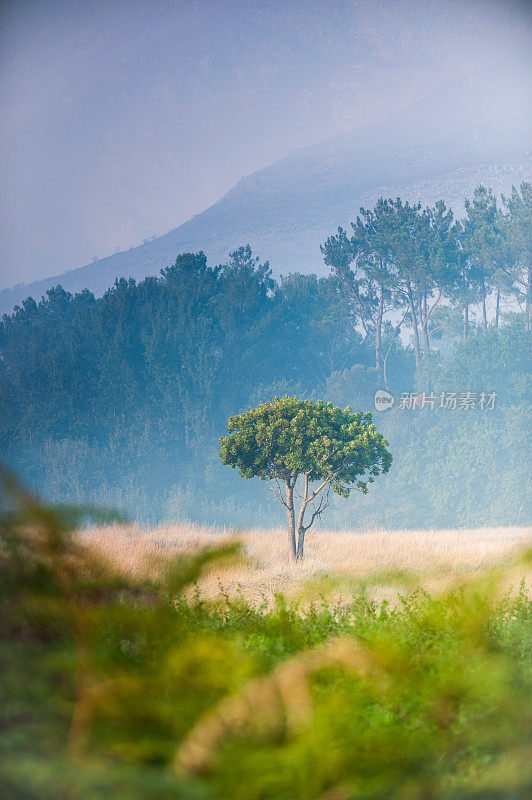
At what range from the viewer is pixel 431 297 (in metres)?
4.98

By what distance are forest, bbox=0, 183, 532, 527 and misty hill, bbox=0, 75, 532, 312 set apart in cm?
13

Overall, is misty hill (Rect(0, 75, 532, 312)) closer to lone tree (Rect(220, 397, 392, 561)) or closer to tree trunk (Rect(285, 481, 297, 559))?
lone tree (Rect(220, 397, 392, 561))

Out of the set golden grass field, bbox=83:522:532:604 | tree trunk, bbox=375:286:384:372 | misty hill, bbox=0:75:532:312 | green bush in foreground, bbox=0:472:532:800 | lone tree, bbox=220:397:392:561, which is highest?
misty hill, bbox=0:75:532:312

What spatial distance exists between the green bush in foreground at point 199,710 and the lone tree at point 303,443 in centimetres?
237

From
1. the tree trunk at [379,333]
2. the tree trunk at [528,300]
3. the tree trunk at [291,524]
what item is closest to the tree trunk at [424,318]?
the tree trunk at [379,333]

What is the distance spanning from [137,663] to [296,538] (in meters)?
2.95

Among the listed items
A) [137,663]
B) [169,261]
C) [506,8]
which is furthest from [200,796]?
[169,261]

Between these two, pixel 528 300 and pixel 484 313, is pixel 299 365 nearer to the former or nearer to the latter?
pixel 484 313

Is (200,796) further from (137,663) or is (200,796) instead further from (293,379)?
(293,379)

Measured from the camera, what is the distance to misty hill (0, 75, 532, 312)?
13.1ft

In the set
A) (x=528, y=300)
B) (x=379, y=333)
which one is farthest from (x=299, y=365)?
(x=528, y=300)

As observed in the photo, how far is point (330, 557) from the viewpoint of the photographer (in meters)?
3.51

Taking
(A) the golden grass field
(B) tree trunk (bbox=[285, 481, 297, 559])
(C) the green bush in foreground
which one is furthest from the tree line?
(C) the green bush in foreground

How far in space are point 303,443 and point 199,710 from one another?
271 cm
